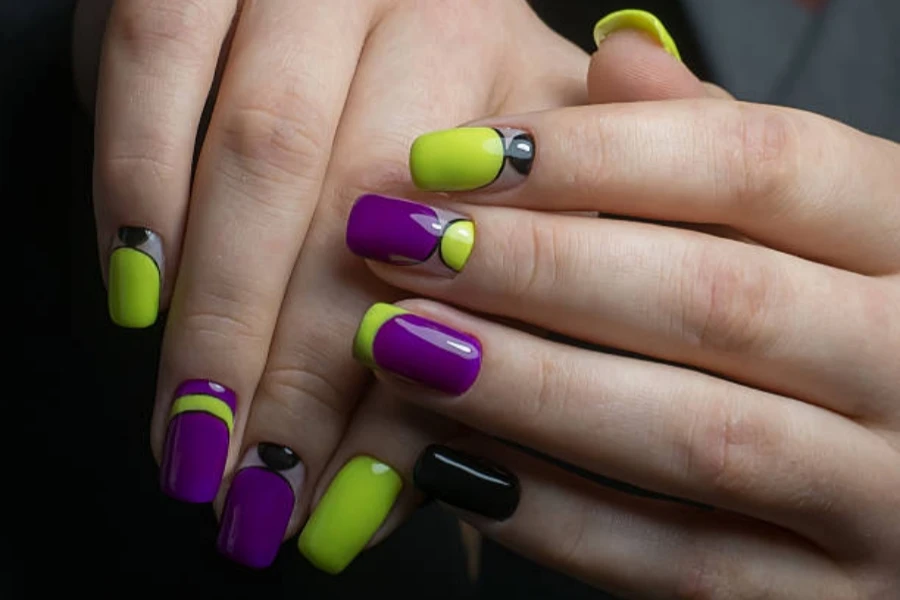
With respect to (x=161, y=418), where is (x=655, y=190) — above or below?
above

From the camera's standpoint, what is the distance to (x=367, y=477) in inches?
22.0

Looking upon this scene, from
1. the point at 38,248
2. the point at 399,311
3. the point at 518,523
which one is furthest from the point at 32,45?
the point at 518,523

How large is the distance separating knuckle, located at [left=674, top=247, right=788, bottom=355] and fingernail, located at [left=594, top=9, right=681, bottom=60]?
0.18m

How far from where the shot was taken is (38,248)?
808 millimetres

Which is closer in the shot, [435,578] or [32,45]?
[32,45]

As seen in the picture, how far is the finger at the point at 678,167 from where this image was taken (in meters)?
0.51

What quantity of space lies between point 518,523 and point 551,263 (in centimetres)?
18

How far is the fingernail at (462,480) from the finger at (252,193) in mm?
120

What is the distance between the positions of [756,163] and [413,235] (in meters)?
0.20

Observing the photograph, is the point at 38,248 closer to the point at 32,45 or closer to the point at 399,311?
the point at 32,45

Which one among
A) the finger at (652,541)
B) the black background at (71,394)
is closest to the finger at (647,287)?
the finger at (652,541)

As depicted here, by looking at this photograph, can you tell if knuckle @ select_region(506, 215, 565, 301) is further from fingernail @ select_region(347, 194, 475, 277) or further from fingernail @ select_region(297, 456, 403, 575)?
fingernail @ select_region(297, 456, 403, 575)

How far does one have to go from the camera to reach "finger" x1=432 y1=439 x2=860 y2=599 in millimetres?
578

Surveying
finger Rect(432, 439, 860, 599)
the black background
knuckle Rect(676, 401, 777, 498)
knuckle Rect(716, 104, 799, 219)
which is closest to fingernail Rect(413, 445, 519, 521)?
finger Rect(432, 439, 860, 599)
